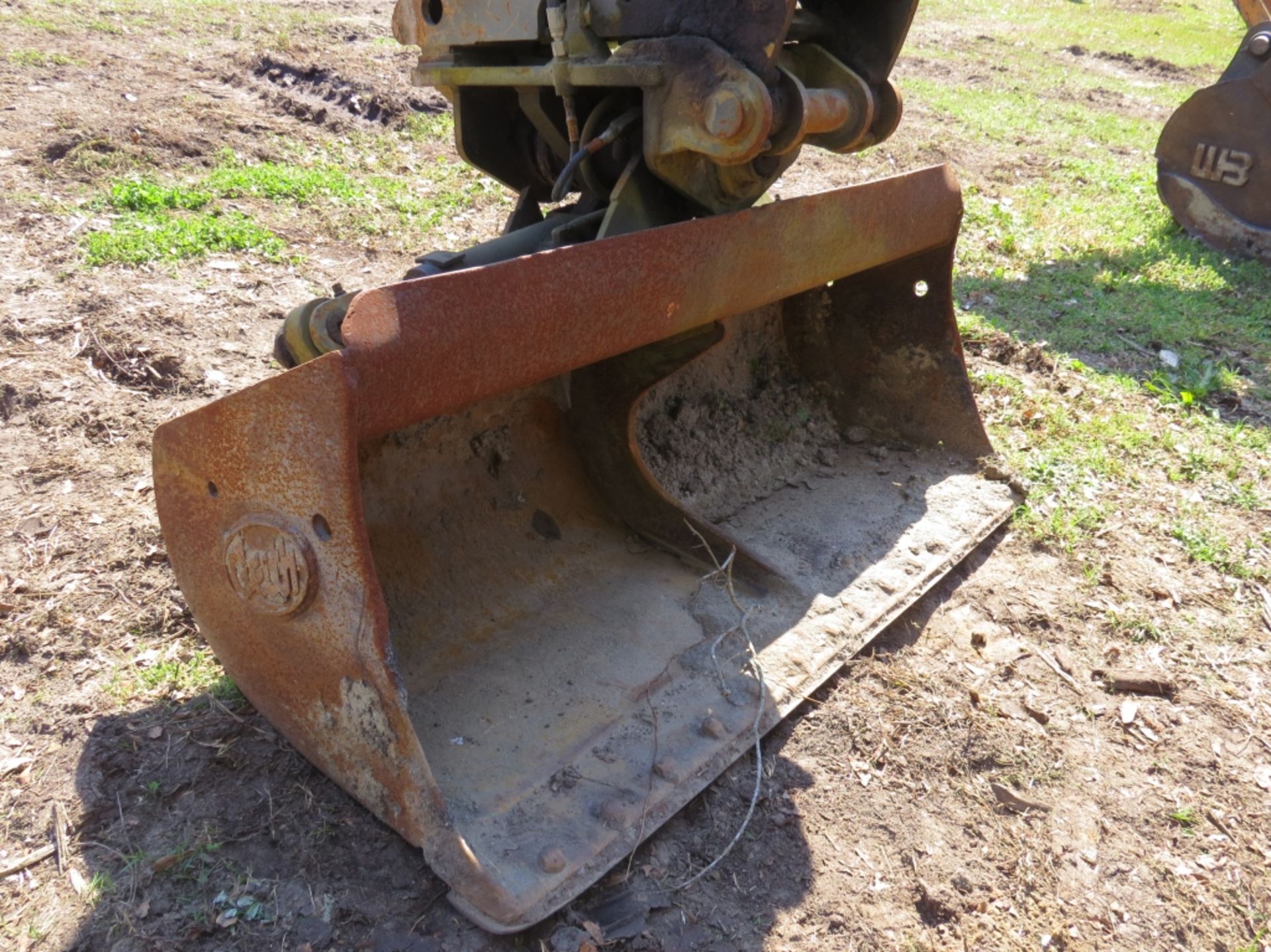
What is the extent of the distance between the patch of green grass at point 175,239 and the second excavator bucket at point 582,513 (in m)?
2.44

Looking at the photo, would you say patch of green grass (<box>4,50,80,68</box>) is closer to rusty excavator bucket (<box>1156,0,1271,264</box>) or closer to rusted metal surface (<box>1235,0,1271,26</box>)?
rusty excavator bucket (<box>1156,0,1271,264</box>)

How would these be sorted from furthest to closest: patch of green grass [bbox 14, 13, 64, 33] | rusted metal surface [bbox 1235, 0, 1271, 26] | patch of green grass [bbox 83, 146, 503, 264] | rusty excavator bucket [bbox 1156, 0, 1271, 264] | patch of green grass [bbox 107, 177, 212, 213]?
patch of green grass [bbox 14, 13, 64, 33]
rusted metal surface [bbox 1235, 0, 1271, 26]
rusty excavator bucket [bbox 1156, 0, 1271, 264]
patch of green grass [bbox 107, 177, 212, 213]
patch of green grass [bbox 83, 146, 503, 264]

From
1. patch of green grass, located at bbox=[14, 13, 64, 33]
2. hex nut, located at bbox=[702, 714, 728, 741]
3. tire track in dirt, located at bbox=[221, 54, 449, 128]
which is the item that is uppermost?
patch of green grass, located at bbox=[14, 13, 64, 33]

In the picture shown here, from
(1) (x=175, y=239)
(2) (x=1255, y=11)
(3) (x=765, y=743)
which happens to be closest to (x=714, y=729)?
(3) (x=765, y=743)

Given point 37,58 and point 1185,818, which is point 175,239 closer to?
point 37,58

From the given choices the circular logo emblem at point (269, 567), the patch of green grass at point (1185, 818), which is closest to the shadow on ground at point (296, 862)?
the circular logo emblem at point (269, 567)

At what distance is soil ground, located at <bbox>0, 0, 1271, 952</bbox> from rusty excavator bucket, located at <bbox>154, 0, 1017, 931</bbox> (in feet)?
0.48

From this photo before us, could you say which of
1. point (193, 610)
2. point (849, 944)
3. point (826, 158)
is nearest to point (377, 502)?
point (193, 610)

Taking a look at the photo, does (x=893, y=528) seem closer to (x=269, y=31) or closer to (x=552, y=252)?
(x=552, y=252)

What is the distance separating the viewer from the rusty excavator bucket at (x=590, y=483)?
1854 mm

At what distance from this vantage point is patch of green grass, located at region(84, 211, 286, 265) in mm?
4316

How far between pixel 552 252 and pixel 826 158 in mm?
5982

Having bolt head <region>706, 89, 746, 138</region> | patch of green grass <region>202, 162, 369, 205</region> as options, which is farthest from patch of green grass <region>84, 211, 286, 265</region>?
bolt head <region>706, 89, 746, 138</region>

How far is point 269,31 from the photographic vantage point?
7762mm
